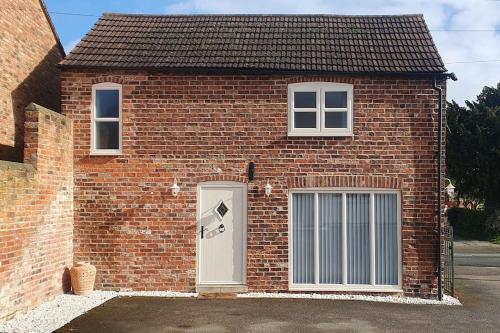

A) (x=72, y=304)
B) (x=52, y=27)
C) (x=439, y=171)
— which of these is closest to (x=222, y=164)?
(x=72, y=304)

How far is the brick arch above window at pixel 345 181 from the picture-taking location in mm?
10898

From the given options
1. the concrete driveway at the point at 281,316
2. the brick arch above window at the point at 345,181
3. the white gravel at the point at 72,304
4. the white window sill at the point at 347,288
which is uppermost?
the brick arch above window at the point at 345,181

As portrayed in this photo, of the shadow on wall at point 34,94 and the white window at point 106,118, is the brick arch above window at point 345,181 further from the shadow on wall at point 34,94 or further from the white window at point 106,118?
the shadow on wall at point 34,94

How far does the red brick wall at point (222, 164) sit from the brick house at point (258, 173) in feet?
0.07

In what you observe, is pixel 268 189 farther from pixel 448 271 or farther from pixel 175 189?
pixel 448 271

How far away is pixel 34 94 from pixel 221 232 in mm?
5814

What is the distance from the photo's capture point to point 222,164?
11.0 meters

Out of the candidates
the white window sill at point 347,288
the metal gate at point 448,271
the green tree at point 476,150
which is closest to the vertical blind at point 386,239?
the white window sill at point 347,288

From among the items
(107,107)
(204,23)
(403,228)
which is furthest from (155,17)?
(403,228)

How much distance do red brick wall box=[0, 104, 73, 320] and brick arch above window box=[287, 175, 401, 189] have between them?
15.9ft

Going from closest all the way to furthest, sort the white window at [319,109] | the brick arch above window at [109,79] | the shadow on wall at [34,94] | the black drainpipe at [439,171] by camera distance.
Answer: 1. the black drainpipe at [439,171]
2. the white window at [319,109]
3. the brick arch above window at [109,79]
4. the shadow on wall at [34,94]

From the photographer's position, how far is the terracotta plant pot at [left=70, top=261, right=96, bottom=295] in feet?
34.3

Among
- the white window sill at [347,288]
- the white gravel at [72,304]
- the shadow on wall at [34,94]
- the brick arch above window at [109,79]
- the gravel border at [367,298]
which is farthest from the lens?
the shadow on wall at [34,94]

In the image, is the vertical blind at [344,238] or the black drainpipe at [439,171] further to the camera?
the vertical blind at [344,238]
